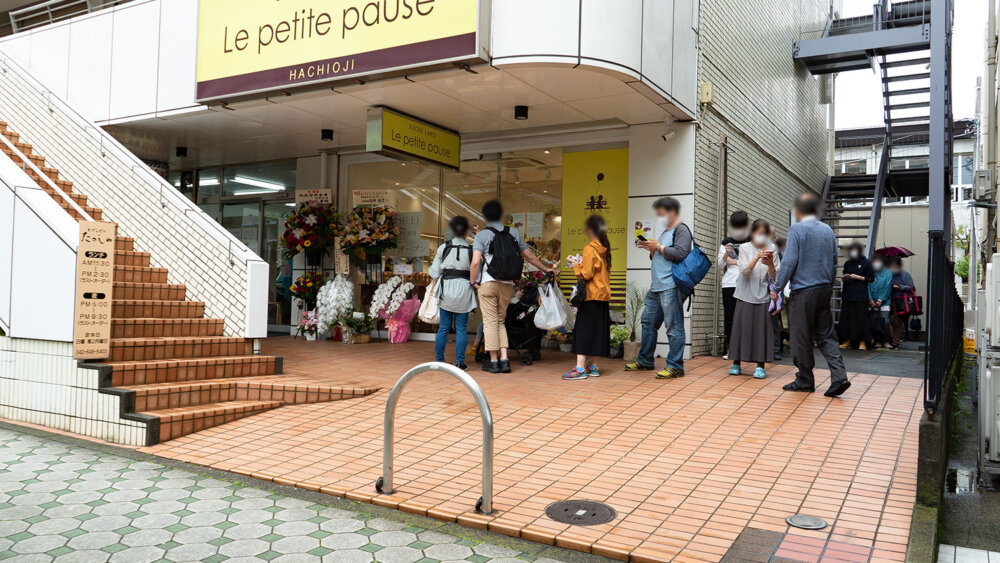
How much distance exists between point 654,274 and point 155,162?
34.7 ft

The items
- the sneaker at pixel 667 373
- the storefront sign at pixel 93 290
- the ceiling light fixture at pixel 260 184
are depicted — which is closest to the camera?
the storefront sign at pixel 93 290

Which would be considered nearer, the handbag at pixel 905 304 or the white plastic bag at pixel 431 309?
the white plastic bag at pixel 431 309

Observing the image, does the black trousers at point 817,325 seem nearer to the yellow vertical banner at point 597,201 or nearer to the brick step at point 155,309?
the yellow vertical banner at point 597,201

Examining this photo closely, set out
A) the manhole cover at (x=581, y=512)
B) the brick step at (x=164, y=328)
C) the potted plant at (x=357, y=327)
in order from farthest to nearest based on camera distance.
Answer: the potted plant at (x=357, y=327)
the brick step at (x=164, y=328)
the manhole cover at (x=581, y=512)

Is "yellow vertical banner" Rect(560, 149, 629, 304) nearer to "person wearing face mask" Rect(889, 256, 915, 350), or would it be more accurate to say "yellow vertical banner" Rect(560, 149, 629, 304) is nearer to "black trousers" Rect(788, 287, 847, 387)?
"black trousers" Rect(788, 287, 847, 387)

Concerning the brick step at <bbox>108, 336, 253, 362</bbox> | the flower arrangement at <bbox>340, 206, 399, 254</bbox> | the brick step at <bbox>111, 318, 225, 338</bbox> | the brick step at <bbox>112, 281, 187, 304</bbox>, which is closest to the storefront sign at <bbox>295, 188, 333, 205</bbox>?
the flower arrangement at <bbox>340, 206, 399, 254</bbox>

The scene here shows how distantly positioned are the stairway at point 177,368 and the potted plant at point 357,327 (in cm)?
346

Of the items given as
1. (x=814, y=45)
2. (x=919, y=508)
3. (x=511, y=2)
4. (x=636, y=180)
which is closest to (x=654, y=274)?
(x=636, y=180)

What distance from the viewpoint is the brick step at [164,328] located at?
6.64 m

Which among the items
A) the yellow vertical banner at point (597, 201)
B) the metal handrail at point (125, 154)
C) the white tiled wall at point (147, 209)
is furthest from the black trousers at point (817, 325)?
the metal handrail at point (125, 154)

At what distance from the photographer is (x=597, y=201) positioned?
33.1 feet

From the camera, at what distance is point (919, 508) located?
12.8ft

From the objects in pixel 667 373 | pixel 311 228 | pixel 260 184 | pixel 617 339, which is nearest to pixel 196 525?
pixel 667 373

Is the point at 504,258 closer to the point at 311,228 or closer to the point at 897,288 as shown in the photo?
the point at 311,228
